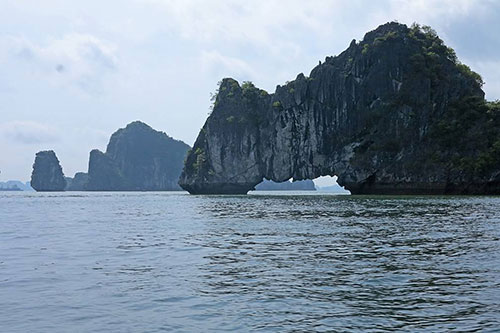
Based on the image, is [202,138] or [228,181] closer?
[228,181]

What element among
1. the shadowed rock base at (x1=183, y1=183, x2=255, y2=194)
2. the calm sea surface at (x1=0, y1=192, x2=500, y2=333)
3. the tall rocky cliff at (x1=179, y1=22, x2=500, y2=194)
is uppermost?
the tall rocky cliff at (x1=179, y1=22, x2=500, y2=194)

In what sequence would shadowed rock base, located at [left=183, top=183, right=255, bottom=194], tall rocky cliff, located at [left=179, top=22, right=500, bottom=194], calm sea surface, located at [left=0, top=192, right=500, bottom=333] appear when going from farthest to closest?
shadowed rock base, located at [left=183, top=183, right=255, bottom=194]
tall rocky cliff, located at [left=179, top=22, right=500, bottom=194]
calm sea surface, located at [left=0, top=192, right=500, bottom=333]

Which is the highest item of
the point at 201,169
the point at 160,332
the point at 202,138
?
the point at 202,138

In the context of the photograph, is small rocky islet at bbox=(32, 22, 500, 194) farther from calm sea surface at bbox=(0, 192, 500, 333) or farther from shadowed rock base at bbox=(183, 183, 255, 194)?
calm sea surface at bbox=(0, 192, 500, 333)

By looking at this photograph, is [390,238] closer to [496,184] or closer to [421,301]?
[421,301]

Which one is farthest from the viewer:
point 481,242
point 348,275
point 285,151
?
point 285,151

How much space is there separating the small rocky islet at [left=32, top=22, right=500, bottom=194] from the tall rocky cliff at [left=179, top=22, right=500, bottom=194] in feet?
0.64

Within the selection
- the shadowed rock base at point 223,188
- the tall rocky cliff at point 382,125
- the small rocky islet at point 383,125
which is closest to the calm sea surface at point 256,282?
the tall rocky cliff at point 382,125

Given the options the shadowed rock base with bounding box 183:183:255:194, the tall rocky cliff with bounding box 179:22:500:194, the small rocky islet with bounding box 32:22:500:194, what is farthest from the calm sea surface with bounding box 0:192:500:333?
the shadowed rock base with bounding box 183:183:255:194

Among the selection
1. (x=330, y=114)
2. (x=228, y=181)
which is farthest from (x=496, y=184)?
(x=228, y=181)

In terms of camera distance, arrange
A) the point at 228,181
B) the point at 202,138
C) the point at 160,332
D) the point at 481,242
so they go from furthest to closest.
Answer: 1. the point at 202,138
2. the point at 228,181
3. the point at 481,242
4. the point at 160,332

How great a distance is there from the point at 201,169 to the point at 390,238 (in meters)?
101

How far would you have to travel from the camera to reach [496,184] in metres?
74.4

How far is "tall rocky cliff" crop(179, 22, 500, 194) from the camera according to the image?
269ft
